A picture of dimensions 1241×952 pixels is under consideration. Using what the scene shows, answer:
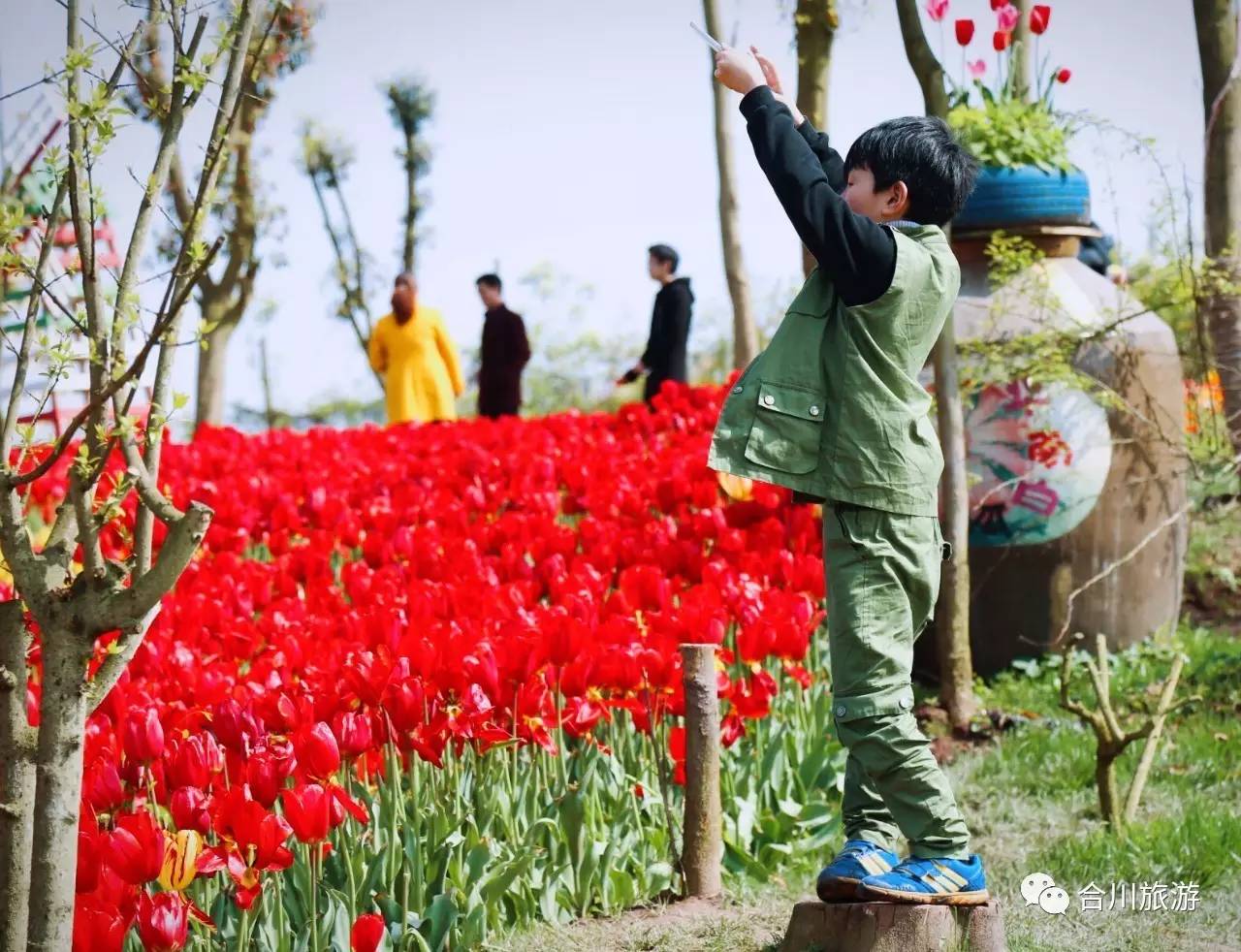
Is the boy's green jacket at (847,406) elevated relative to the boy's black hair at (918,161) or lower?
lower

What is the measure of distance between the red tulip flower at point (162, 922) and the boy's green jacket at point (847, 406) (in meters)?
1.17

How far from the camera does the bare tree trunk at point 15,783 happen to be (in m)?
2.38

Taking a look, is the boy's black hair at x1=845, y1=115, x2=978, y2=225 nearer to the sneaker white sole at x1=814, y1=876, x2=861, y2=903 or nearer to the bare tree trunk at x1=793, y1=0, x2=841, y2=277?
the sneaker white sole at x1=814, y1=876, x2=861, y2=903

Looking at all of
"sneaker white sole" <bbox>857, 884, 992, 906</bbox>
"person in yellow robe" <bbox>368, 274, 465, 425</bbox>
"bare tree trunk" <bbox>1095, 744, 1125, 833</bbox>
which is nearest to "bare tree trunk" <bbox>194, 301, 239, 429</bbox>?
"person in yellow robe" <bbox>368, 274, 465, 425</bbox>

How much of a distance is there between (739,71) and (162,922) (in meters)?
1.82

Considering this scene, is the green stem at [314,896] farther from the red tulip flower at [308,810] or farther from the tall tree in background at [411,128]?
the tall tree in background at [411,128]

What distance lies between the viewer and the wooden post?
341 centimetres

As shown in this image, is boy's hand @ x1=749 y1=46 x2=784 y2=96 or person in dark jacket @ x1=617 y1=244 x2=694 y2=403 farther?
person in dark jacket @ x1=617 y1=244 x2=694 y2=403

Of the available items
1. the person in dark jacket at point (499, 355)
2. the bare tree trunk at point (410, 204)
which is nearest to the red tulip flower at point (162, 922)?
the person in dark jacket at point (499, 355)

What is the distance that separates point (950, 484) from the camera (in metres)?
5.28

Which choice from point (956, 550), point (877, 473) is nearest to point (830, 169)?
point (877, 473)

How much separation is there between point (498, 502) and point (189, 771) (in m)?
3.76

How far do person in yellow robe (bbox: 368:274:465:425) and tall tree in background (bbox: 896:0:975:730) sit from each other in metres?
6.87

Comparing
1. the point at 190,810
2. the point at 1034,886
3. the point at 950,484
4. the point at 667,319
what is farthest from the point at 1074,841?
the point at 667,319
